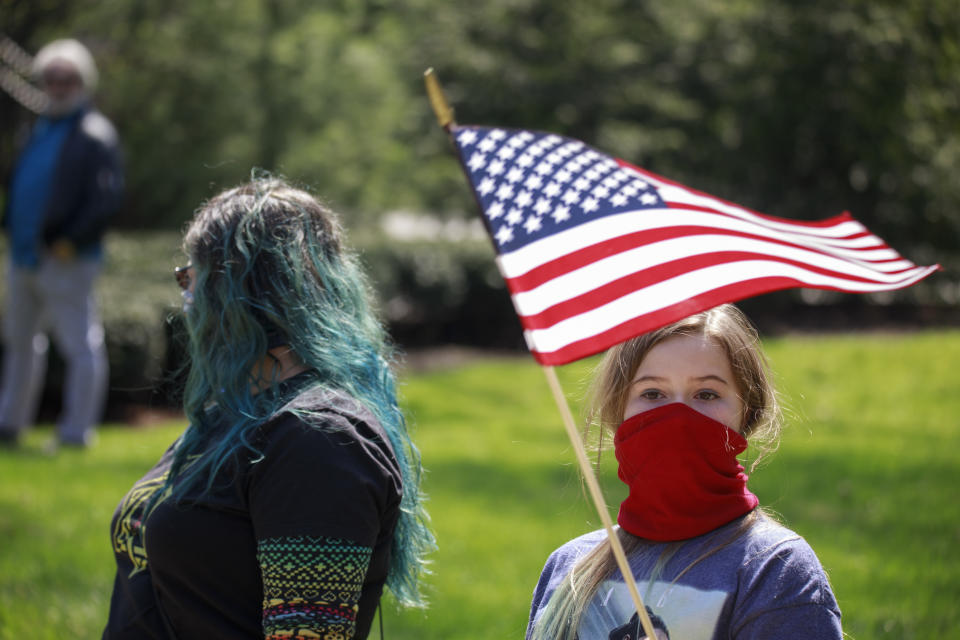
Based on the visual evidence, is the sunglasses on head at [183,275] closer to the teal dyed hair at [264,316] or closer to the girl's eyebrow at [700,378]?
the teal dyed hair at [264,316]

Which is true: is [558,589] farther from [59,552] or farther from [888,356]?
[888,356]

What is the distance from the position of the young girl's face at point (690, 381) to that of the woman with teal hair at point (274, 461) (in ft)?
1.90

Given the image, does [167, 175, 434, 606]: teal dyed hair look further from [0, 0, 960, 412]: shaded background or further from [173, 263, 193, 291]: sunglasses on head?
[0, 0, 960, 412]: shaded background

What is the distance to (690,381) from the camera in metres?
2.12

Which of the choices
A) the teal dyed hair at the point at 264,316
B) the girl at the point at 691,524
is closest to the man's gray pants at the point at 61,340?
the teal dyed hair at the point at 264,316

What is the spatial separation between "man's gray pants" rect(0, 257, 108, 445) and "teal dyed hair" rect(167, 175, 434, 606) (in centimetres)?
504

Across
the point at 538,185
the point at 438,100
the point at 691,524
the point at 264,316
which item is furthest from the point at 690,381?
the point at 264,316

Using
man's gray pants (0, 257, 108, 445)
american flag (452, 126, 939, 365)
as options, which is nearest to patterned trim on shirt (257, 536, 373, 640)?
american flag (452, 126, 939, 365)

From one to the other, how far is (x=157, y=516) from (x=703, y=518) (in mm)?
1167

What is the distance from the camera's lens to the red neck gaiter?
200 centimetres

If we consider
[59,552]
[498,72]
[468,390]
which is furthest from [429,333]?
[59,552]

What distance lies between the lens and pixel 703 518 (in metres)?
1.99

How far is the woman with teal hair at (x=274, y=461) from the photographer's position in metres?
2.06

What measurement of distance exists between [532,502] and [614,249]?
422 centimetres
